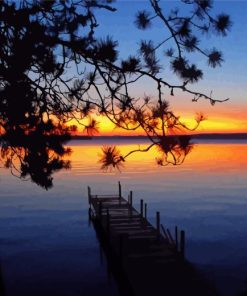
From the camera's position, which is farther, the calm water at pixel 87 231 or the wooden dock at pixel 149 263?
the calm water at pixel 87 231

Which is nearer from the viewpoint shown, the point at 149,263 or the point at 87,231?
the point at 149,263

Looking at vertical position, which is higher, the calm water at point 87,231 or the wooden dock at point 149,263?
the wooden dock at point 149,263

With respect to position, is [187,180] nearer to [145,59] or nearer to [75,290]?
[75,290]

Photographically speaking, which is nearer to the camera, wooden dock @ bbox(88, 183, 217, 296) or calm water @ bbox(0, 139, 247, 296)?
wooden dock @ bbox(88, 183, 217, 296)

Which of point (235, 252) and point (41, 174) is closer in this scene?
point (41, 174)

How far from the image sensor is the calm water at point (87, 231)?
2058 centimetres

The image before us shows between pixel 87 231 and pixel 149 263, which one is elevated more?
pixel 149 263

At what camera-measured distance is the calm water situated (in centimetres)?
2058

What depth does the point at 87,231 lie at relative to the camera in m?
33.1

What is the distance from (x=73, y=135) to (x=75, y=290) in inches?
515

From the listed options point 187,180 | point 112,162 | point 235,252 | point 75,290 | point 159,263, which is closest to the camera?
point 112,162

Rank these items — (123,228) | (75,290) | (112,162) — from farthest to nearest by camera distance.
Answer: (123,228)
(75,290)
(112,162)

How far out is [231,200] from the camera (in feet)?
153

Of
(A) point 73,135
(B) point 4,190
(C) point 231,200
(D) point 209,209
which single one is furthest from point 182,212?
(A) point 73,135
